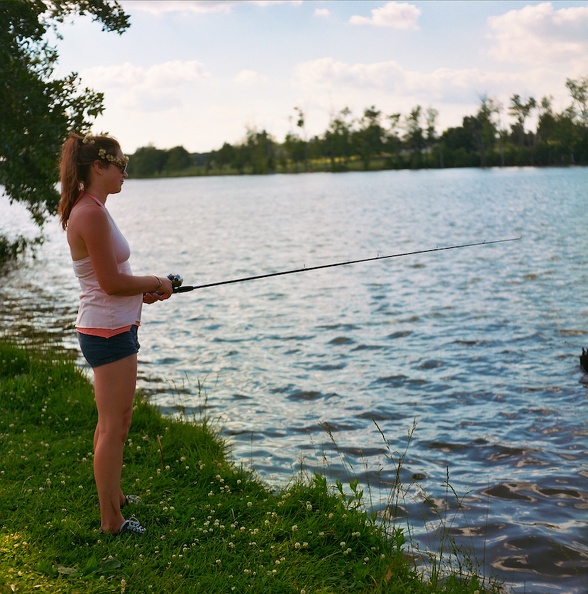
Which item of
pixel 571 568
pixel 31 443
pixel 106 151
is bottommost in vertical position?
pixel 571 568

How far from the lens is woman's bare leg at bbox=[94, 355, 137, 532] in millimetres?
4609

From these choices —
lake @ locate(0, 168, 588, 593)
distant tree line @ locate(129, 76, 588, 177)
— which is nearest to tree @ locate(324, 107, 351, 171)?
distant tree line @ locate(129, 76, 588, 177)

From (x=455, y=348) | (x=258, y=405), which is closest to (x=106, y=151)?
(x=258, y=405)

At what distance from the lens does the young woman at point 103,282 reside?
439 cm

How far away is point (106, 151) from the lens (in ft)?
14.9

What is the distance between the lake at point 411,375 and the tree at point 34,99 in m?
3.36

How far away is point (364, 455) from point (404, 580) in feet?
11.1

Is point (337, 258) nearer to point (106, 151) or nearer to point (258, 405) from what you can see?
point (258, 405)

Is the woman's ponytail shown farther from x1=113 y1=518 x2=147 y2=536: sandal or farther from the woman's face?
x1=113 y1=518 x2=147 y2=536: sandal

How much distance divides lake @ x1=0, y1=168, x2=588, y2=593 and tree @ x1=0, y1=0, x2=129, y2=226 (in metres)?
3.36

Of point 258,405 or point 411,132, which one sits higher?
point 411,132

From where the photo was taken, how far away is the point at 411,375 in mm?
11250

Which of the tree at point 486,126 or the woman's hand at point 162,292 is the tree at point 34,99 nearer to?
the woman's hand at point 162,292

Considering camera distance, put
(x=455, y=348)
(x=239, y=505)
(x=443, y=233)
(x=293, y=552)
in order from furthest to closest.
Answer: (x=443, y=233), (x=455, y=348), (x=239, y=505), (x=293, y=552)
